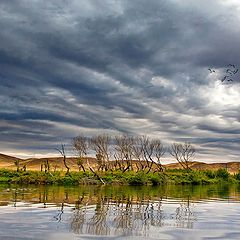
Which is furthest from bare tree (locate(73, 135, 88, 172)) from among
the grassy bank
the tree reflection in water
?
the tree reflection in water

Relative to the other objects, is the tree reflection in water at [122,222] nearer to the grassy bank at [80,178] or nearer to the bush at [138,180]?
the grassy bank at [80,178]

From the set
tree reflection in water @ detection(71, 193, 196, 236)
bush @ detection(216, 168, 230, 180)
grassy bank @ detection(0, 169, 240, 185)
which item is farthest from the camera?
bush @ detection(216, 168, 230, 180)

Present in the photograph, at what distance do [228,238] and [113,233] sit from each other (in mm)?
4741

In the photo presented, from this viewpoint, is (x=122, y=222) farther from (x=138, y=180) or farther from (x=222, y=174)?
(x=222, y=174)

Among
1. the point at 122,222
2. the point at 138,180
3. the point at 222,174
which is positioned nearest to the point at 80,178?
the point at 138,180

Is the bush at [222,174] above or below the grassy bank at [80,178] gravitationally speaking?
above

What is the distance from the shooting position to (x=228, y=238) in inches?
683

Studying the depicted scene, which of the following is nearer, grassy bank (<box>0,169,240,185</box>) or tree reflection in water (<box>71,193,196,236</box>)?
tree reflection in water (<box>71,193,196,236</box>)

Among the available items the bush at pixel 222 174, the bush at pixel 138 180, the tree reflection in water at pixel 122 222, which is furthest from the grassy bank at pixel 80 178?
the tree reflection in water at pixel 122 222

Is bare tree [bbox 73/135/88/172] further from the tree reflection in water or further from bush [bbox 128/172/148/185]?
the tree reflection in water

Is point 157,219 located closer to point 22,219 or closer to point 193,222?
point 193,222

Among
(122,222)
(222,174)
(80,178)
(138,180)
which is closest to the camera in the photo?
(122,222)

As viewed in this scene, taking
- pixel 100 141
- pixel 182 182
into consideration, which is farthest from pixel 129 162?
pixel 182 182

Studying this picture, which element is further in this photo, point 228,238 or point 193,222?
point 193,222
